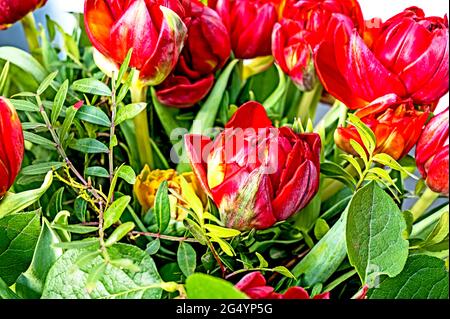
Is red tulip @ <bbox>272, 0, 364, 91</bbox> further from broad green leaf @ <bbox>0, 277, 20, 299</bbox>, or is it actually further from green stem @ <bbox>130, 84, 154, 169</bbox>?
broad green leaf @ <bbox>0, 277, 20, 299</bbox>

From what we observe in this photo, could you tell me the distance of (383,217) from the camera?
0.30 m

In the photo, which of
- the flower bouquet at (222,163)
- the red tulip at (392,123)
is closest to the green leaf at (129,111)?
the flower bouquet at (222,163)

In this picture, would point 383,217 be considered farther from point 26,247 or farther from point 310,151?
point 26,247

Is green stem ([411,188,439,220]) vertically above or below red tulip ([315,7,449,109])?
below

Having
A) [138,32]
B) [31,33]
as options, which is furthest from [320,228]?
[31,33]

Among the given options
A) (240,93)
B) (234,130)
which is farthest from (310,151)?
(240,93)

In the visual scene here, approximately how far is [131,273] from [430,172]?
0.49 feet

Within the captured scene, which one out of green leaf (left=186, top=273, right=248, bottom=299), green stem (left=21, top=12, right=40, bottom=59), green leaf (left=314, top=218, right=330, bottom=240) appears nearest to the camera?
green leaf (left=186, top=273, right=248, bottom=299)

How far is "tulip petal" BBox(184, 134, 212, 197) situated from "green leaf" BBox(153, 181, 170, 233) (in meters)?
0.02

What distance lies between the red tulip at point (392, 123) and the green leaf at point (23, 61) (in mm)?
184

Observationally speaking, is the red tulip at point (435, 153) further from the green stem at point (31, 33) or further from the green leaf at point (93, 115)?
the green stem at point (31, 33)

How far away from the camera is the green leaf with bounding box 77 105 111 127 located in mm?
328

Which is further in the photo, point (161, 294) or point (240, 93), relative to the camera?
point (240, 93)

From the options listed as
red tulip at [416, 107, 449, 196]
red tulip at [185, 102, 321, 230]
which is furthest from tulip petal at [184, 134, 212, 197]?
red tulip at [416, 107, 449, 196]
